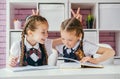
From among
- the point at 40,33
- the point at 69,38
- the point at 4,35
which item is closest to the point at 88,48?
the point at 69,38

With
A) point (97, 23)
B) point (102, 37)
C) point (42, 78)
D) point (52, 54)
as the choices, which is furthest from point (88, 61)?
point (102, 37)

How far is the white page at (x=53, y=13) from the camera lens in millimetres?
3449

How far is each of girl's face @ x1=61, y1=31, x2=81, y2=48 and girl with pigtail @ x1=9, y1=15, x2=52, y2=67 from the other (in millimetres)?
135

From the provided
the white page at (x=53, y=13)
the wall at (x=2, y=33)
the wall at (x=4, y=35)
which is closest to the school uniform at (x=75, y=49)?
the white page at (x=53, y=13)

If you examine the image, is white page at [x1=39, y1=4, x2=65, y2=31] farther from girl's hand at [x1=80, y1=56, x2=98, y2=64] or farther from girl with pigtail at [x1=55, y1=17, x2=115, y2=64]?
girl's hand at [x1=80, y1=56, x2=98, y2=64]

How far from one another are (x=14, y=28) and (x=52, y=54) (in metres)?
1.76

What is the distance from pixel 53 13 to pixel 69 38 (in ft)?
5.61

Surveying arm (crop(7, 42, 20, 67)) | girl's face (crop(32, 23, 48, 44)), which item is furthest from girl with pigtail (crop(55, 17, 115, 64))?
arm (crop(7, 42, 20, 67))

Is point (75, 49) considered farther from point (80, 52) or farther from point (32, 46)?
point (32, 46)

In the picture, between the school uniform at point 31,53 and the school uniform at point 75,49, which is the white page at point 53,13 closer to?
the school uniform at point 75,49

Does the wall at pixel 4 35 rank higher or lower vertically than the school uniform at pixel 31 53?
higher

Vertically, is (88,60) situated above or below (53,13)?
below

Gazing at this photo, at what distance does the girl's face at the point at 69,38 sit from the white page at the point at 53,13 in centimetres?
162

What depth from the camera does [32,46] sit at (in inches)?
69.2
